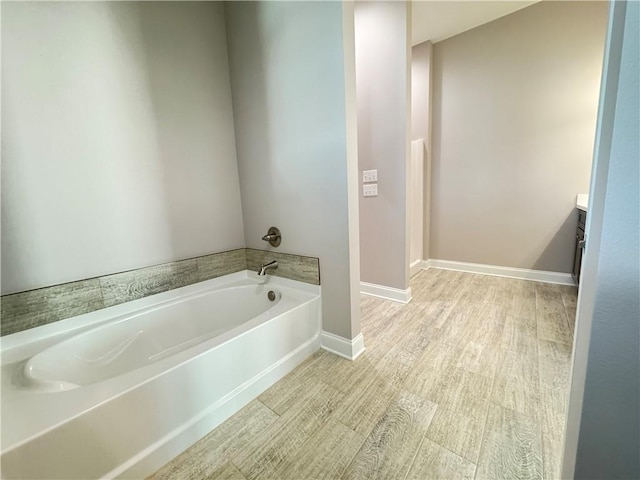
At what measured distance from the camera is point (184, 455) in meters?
1.05

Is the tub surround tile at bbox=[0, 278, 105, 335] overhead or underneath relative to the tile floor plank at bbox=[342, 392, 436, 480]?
overhead

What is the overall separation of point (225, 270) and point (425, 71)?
3130 mm

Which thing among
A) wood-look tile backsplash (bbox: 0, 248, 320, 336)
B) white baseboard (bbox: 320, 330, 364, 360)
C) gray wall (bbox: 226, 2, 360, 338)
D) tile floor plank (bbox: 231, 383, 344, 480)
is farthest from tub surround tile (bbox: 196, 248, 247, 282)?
tile floor plank (bbox: 231, 383, 344, 480)

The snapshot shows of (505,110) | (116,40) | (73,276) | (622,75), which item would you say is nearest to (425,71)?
(505,110)

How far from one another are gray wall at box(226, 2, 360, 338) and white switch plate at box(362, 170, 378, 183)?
101 centimetres

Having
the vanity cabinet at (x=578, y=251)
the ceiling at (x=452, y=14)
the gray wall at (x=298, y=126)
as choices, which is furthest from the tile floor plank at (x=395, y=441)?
the ceiling at (x=452, y=14)

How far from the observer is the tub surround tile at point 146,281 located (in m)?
1.50

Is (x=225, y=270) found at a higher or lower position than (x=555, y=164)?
lower

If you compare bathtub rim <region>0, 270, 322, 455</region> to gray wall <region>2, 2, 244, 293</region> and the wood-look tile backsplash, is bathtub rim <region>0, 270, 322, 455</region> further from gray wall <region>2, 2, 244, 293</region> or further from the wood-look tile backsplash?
gray wall <region>2, 2, 244, 293</region>

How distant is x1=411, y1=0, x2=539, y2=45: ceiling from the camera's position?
2.43 m

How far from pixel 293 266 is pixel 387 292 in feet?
3.67

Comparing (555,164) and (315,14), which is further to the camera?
(555,164)

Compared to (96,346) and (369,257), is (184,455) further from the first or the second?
(369,257)

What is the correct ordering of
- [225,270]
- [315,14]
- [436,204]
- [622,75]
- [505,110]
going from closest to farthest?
1. [622,75]
2. [315,14]
3. [225,270]
4. [505,110]
5. [436,204]
